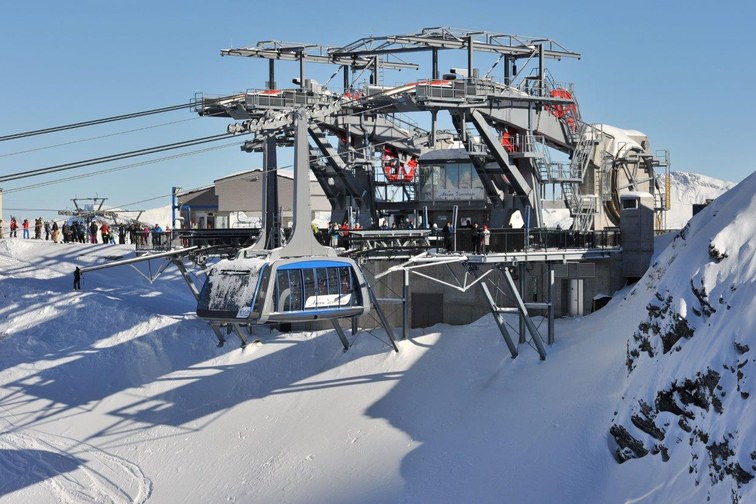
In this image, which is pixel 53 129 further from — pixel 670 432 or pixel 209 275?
pixel 670 432

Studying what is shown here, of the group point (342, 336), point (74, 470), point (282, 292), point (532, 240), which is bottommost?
point (74, 470)

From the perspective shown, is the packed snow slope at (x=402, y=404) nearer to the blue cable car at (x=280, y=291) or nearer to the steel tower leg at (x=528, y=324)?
the steel tower leg at (x=528, y=324)

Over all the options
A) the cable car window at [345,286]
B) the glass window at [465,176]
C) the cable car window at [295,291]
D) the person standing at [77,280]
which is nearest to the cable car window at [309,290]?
the cable car window at [295,291]

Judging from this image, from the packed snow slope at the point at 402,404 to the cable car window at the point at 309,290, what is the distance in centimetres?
509

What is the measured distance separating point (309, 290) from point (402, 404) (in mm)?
6422

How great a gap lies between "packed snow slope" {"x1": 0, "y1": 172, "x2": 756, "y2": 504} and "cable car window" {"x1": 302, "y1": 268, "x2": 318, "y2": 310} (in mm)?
5087

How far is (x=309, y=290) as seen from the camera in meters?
33.1

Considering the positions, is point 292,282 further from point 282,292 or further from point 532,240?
point 532,240

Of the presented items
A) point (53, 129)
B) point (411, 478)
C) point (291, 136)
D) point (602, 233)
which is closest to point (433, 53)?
point (291, 136)

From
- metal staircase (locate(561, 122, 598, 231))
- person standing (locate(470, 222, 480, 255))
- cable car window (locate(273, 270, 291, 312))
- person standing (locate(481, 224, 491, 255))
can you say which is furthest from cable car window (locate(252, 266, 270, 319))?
metal staircase (locate(561, 122, 598, 231))

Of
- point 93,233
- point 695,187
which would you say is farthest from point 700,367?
point 695,187

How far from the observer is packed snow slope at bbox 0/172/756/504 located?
2511 cm

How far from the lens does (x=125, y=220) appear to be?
77000 millimetres

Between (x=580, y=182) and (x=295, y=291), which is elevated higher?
(x=580, y=182)
